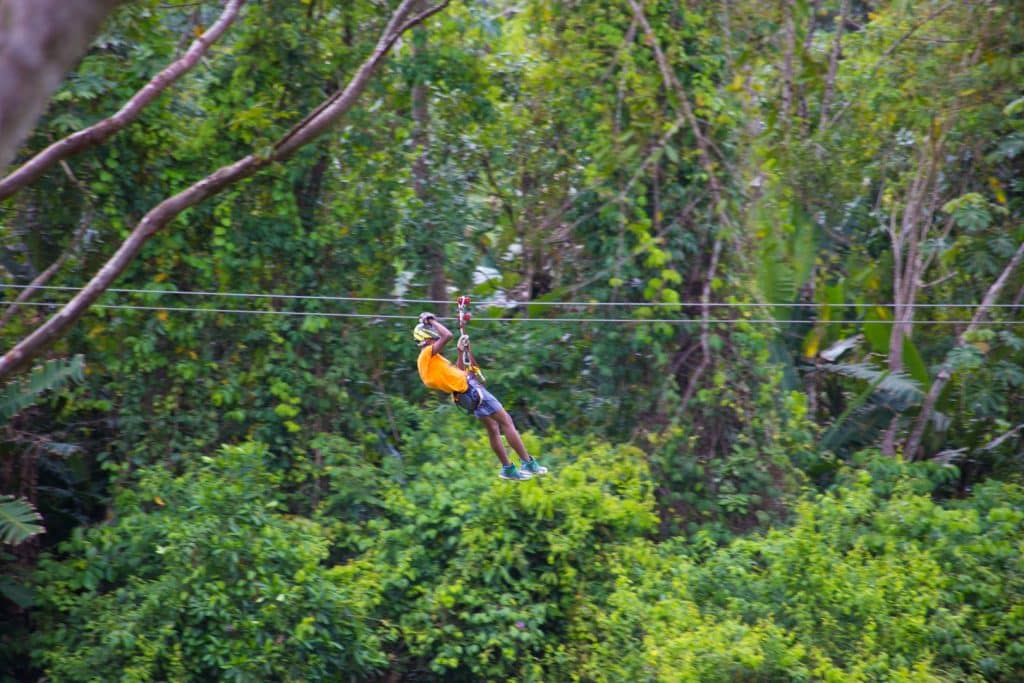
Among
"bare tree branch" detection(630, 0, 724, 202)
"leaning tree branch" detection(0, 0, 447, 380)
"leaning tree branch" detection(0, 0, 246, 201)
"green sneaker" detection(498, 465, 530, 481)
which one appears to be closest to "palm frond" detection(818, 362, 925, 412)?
"bare tree branch" detection(630, 0, 724, 202)

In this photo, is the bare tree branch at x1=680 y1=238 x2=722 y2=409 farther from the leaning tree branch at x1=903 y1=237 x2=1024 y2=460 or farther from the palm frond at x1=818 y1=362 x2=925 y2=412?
the leaning tree branch at x1=903 y1=237 x2=1024 y2=460

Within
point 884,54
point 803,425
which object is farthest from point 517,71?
point 803,425

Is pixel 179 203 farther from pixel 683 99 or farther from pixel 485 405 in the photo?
pixel 683 99

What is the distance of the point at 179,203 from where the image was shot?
797 centimetres

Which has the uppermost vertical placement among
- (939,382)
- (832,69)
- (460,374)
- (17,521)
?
(832,69)

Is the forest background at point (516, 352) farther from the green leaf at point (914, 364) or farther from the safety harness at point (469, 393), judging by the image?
the safety harness at point (469, 393)

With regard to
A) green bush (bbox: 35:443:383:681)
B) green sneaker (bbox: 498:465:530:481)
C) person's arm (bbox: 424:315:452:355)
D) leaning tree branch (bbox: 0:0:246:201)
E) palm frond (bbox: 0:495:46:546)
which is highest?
leaning tree branch (bbox: 0:0:246:201)

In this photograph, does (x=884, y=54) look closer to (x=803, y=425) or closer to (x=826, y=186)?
(x=826, y=186)

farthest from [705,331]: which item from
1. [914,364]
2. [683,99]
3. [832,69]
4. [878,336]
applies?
[832,69]

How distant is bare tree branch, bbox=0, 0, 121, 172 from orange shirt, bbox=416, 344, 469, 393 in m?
4.07

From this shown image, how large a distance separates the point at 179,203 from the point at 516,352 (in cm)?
343

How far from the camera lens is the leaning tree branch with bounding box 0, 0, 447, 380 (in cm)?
761

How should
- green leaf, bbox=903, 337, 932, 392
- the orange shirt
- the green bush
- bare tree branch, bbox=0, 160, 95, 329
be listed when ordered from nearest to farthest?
the orange shirt → the green bush → bare tree branch, bbox=0, 160, 95, 329 → green leaf, bbox=903, 337, 932, 392

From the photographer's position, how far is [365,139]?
33.7 ft
